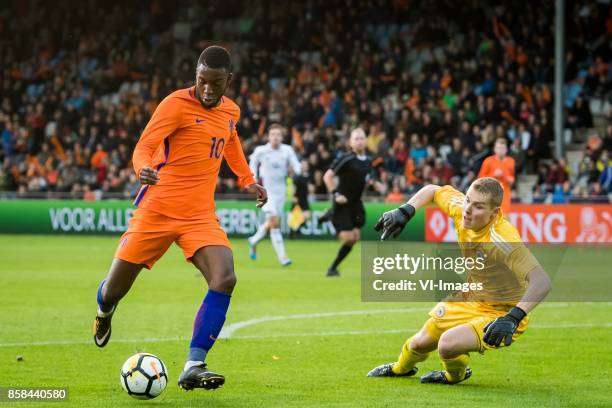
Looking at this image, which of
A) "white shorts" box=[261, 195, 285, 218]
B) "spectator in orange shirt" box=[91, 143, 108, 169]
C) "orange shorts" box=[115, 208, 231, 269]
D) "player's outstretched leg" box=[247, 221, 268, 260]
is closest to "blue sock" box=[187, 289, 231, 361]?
"orange shorts" box=[115, 208, 231, 269]

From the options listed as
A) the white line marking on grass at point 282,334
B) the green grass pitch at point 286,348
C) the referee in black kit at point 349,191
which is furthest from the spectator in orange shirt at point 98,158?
the white line marking on grass at point 282,334

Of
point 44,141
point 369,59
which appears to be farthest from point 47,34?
point 369,59

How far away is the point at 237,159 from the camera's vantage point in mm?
7926

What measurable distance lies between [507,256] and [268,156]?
471 inches

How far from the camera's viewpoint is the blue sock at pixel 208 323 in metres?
6.86

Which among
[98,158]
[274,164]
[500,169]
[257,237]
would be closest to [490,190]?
[500,169]

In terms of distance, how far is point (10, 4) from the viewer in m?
37.9

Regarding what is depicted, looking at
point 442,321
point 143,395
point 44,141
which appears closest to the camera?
point 143,395

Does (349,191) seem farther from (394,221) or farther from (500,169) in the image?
(394,221)

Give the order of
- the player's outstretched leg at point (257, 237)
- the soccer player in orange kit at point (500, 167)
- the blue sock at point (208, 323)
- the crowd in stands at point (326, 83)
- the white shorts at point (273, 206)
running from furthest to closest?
the crowd in stands at point (326, 83) → the player's outstretched leg at point (257, 237) → the white shorts at point (273, 206) → the soccer player in orange kit at point (500, 167) → the blue sock at point (208, 323)

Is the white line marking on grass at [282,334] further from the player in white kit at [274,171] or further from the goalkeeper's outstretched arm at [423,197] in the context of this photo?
the player in white kit at [274,171]

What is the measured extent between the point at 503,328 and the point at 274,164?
40.9ft

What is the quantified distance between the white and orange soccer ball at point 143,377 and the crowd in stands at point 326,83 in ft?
54.3

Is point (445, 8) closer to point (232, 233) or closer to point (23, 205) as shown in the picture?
point (232, 233)
